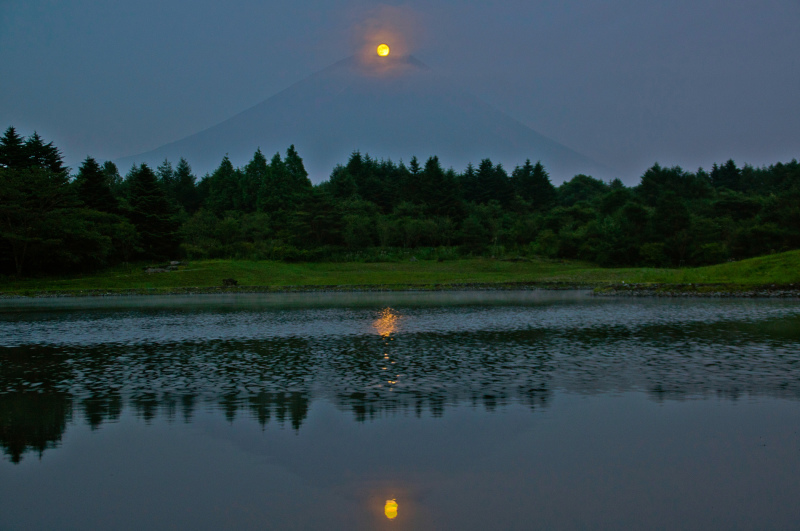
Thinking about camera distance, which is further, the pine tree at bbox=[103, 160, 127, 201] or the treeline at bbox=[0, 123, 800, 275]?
the pine tree at bbox=[103, 160, 127, 201]

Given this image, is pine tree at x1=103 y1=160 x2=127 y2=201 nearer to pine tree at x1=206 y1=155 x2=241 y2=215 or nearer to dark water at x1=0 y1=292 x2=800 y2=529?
pine tree at x1=206 y1=155 x2=241 y2=215

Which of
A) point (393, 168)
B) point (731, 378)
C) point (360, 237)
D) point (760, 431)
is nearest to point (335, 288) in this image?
point (360, 237)

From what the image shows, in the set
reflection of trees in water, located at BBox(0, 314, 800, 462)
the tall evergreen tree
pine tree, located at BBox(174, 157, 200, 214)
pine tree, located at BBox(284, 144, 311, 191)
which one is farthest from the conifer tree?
reflection of trees in water, located at BBox(0, 314, 800, 462)

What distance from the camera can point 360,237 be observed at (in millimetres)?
74625

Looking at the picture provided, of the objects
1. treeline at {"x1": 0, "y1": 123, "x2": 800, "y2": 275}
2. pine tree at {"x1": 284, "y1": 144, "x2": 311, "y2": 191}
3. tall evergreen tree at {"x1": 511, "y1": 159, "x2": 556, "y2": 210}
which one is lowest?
treeline at {"x1": 0, "y1": 123, "x2": 800, "y2": 275}

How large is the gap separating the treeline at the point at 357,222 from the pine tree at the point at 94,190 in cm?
14

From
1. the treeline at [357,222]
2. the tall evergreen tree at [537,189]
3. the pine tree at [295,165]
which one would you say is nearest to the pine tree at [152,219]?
the treeline at [357,222]

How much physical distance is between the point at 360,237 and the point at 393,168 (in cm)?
4550

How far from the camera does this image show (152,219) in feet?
217

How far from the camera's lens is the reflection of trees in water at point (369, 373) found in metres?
11.0

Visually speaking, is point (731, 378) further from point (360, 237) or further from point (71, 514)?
point (360, 237)

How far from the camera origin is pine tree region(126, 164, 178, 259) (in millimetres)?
65562

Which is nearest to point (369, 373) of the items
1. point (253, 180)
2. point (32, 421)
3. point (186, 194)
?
point (32, 421)

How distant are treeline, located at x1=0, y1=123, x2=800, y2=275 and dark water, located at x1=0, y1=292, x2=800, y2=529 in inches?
1666
